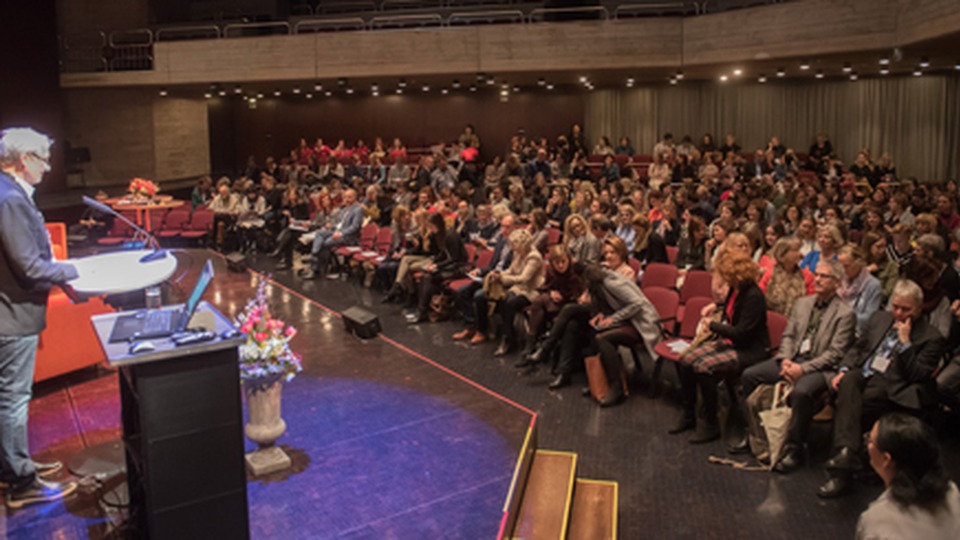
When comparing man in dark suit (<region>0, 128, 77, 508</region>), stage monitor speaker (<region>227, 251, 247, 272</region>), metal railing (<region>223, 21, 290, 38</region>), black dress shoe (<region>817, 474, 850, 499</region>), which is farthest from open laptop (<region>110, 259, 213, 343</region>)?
metal railing (<region>223, 21, 290, 38</region>)

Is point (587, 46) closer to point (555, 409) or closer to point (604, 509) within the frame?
point (555, 409)

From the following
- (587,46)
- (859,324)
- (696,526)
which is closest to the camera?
(696,526)

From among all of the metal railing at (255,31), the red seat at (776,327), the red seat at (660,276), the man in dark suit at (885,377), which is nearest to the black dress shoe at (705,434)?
the red seat at (776,327)

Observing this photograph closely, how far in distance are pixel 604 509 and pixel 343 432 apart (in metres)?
1.70

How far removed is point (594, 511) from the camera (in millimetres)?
4902

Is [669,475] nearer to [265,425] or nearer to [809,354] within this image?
[809,354]

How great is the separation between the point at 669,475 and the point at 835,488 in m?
1.00

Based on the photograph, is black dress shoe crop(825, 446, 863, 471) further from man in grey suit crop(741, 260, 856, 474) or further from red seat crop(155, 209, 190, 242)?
red seat crop(155, 209, 190, 242)

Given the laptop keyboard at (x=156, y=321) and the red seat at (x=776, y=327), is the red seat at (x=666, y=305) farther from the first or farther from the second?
the laptop keyboard at (x=156, y=321)

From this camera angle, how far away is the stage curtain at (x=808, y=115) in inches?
707

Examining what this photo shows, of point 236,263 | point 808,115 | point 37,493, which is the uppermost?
point 808,115

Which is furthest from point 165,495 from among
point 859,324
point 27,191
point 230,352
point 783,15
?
point 783,15

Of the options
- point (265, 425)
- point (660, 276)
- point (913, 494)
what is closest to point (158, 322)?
point (265, 425)

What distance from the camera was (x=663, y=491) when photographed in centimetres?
521
